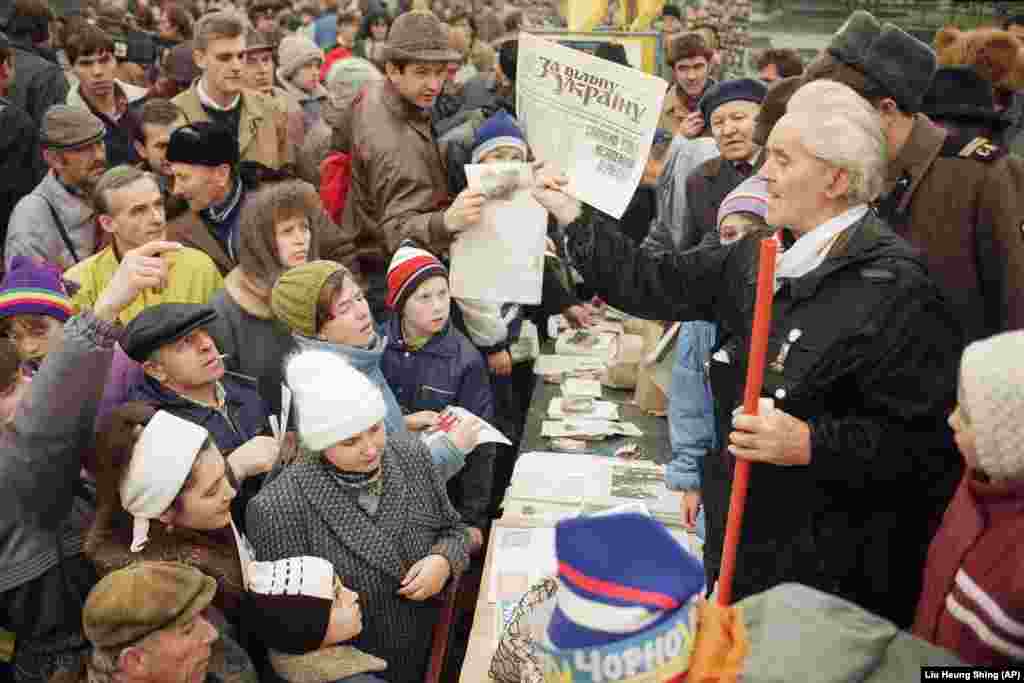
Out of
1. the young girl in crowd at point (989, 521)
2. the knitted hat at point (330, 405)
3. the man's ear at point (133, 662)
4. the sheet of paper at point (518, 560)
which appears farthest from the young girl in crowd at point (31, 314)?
the young girl in crowd at point (989, 521)

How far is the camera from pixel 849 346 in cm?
203

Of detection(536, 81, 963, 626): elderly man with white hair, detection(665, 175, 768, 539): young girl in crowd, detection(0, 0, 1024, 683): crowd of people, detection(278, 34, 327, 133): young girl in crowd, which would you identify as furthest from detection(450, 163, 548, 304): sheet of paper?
detection(278, 34, 327, 133): young girl in crowd

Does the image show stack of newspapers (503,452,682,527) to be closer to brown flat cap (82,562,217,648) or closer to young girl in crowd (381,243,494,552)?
young girl in crowd (381,243,494,552)

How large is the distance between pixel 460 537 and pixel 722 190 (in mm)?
2018

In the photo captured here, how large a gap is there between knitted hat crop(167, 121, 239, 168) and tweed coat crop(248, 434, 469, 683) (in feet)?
5.41

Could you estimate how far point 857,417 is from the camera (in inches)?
80.9

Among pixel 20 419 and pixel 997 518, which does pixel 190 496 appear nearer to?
pixel 20 419

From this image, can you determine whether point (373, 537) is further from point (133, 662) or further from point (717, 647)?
point (717, 647)

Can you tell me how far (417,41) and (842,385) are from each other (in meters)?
2.36

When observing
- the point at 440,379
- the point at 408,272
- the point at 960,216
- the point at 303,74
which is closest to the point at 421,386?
the point at 440,379

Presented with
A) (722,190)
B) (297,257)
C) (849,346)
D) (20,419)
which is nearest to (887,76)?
(849,346)

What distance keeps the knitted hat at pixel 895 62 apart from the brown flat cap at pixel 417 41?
68.5 inches

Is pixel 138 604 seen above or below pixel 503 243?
below

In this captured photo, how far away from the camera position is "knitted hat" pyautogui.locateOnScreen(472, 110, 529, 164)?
365 cm
